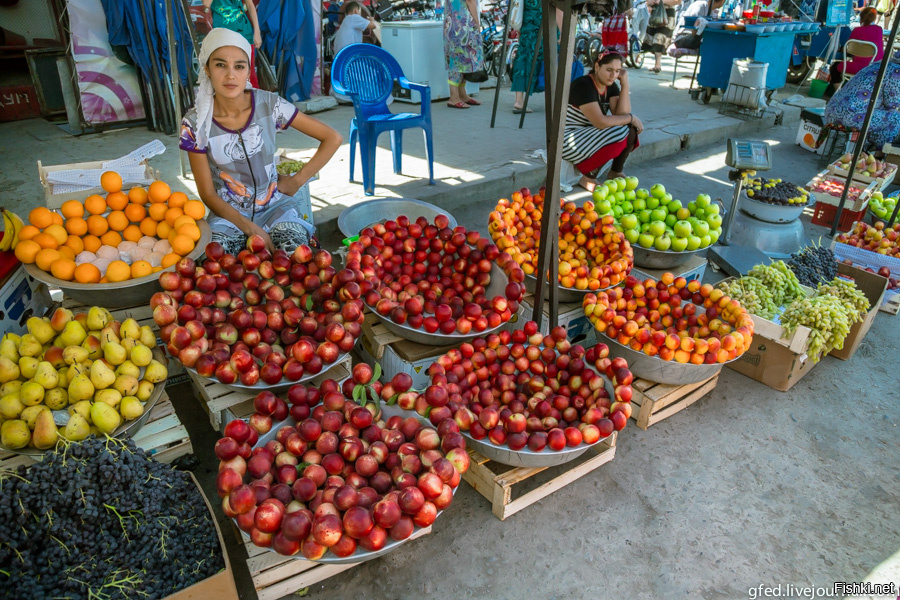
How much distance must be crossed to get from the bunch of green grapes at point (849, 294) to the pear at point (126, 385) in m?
3.63

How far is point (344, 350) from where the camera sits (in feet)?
7.88

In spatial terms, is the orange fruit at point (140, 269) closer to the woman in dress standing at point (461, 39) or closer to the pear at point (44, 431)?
the pear at point (44, 431)

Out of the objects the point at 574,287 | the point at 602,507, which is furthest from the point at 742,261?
the point at 602,507

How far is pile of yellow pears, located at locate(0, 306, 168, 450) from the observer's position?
196cm

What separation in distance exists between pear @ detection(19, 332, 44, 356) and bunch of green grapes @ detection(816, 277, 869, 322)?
3988 millimetres

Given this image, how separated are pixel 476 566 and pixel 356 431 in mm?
717

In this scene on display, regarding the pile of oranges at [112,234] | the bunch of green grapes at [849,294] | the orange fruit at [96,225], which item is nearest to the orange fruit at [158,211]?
the pile of oranges at [112,234]

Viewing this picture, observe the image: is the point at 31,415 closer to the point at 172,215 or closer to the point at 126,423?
the point at 126,423

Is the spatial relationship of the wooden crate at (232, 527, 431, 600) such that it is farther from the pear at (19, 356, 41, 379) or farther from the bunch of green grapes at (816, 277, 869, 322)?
the bunch of green grapes at (816, 277, 869, 322)

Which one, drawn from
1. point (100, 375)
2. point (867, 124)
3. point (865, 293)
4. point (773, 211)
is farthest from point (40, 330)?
point (867, 124)

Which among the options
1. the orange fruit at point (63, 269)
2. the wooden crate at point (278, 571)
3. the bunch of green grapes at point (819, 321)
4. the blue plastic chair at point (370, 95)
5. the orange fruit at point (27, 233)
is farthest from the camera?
the blue plastic chair at point (370, 95)

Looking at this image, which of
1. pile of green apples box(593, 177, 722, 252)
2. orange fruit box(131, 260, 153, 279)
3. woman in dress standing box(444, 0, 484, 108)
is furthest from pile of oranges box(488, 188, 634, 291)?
woman in dress standing box(444, 0, 484, 108)

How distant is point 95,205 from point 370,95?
2.85 metres

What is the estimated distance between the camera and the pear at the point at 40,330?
2.26 metres
